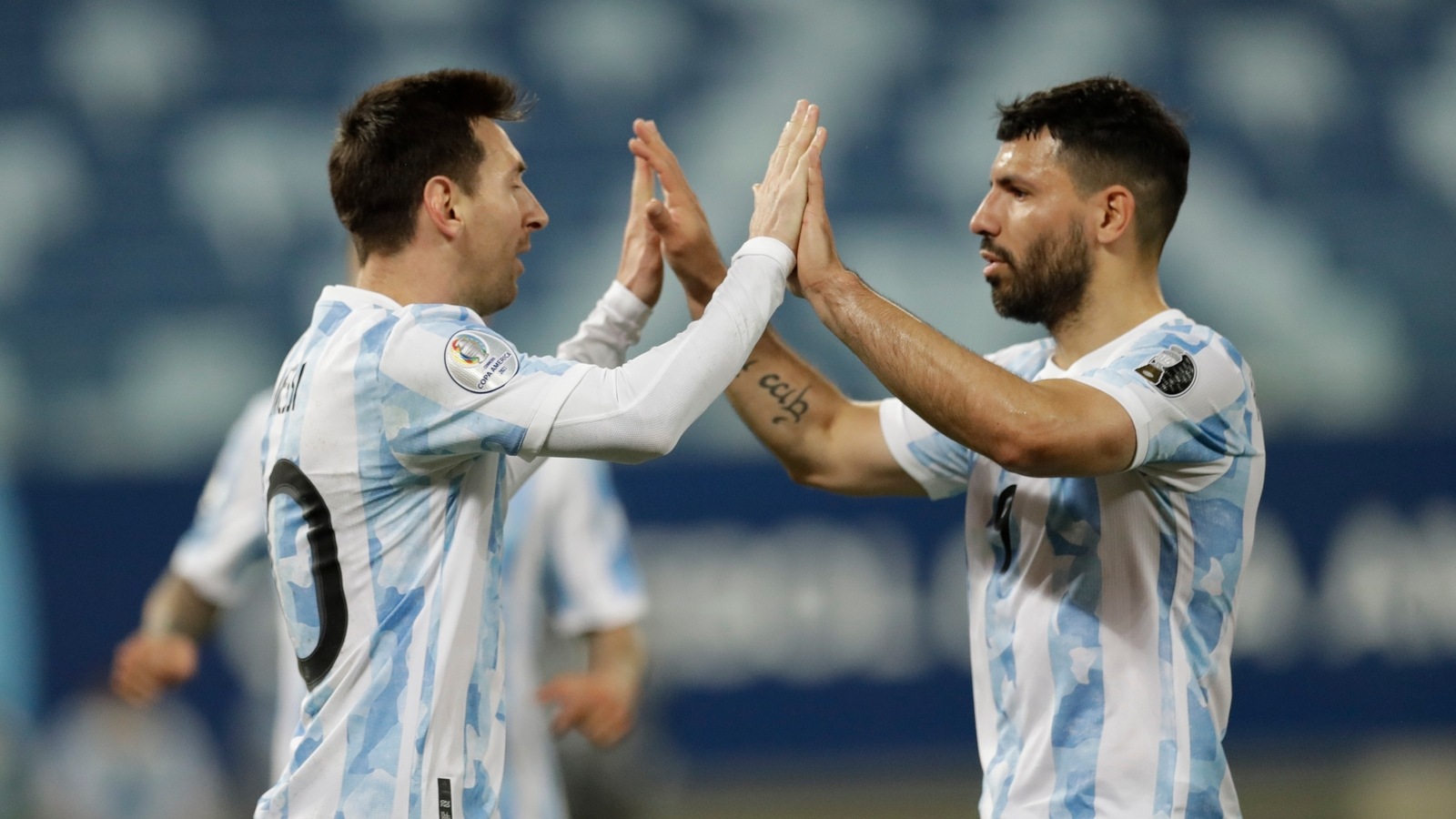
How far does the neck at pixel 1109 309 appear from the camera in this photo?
280 cm

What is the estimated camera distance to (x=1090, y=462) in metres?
2.42

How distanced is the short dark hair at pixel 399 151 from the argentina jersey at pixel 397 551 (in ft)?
0.69

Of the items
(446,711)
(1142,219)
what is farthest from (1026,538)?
(446,711)

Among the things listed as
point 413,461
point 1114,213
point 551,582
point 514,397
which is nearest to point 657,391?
point 514,397

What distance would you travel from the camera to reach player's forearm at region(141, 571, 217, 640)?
385 centimetres

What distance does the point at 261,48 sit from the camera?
20.0ft

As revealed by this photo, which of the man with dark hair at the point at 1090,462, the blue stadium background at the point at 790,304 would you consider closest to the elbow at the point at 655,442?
the man with dark hair at the point at 1090,462

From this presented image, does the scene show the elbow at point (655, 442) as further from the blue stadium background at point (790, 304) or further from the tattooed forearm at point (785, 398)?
the blue stadium background at point (790, 304)

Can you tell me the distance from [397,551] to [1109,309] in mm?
1455

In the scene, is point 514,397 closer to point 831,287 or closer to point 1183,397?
point 831,287

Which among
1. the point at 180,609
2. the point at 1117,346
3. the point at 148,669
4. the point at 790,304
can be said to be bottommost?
the point at 148,669

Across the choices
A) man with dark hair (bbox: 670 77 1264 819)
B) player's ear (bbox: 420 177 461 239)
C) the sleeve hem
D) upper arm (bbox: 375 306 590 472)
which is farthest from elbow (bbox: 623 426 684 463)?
the sleeve hem

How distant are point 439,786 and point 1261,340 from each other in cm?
476

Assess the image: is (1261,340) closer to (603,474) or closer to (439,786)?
(603,474)
